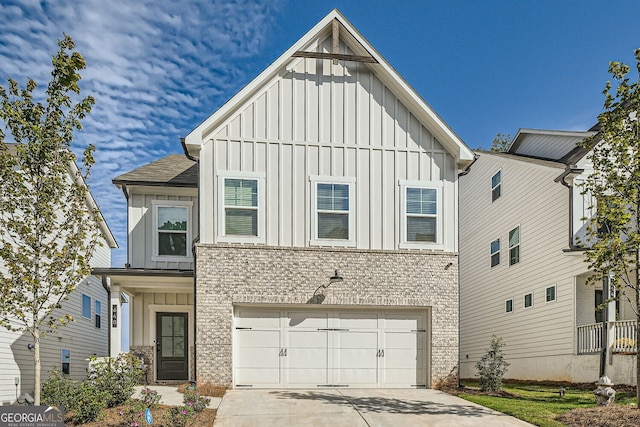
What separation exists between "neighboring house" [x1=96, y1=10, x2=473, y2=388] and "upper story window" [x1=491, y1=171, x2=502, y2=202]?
6860 mm

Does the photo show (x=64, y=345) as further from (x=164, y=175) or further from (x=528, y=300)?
(x=528, y=300)

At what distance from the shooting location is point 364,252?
1254 cm

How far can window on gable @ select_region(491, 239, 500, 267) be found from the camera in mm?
19391

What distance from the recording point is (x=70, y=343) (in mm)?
15477

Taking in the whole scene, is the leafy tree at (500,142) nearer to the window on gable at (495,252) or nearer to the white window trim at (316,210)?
the window on gable at (495,252)

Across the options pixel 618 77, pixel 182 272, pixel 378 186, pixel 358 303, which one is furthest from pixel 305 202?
pixel 618 77

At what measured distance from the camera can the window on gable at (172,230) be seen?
14.5 m

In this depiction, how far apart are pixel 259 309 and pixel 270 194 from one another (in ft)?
9.32

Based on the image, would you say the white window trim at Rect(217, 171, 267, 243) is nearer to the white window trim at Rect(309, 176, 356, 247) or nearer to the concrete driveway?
the white window trim at Rect(309, 176, 356, 247)

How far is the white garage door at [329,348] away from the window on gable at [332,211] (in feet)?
6.41

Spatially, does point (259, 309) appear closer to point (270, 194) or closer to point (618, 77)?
point (270, 194)

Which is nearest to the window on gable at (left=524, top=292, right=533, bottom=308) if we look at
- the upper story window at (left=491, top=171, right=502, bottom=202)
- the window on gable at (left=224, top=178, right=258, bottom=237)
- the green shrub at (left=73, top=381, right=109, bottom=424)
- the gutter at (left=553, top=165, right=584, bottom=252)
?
the gutter at (left=553, top=165, right=584, bottom=252)

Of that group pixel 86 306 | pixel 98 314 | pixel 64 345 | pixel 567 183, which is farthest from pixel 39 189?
pixel 567 183

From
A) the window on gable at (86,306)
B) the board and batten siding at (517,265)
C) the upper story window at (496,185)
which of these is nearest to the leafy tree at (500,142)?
the board and batten siding at (517,265)
